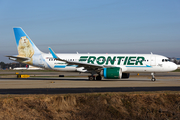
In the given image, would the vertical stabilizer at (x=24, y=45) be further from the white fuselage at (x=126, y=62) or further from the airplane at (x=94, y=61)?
the white fuselage at (x=126, y=62)

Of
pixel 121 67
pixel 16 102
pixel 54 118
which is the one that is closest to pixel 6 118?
pixel 16 102

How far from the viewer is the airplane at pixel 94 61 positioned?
103 ft

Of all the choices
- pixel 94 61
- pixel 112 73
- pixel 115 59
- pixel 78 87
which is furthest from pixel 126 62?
pixel 78 87

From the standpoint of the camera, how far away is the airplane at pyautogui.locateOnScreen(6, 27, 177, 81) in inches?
1241

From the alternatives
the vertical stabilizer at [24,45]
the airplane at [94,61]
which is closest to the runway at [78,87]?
the airplane at [94,61]

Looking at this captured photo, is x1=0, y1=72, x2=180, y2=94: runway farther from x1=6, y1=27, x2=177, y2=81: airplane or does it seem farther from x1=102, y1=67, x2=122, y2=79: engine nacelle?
x1=6, y1=27, x2=177, y2=81: airplane

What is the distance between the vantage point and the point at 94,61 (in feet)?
107

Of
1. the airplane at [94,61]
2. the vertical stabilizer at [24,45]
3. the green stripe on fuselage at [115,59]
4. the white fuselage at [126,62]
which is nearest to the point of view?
the airplane at [94,61]

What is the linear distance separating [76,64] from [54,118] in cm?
1877

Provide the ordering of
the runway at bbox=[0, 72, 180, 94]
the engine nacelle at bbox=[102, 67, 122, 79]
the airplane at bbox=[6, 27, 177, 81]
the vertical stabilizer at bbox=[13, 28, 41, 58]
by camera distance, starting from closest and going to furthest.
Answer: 1. the runway at bbox=[0, 72, 180, 94]
2. the engine nacelle at bbox=[102, 67, 122, 79]
3. the airplane at bbox=[6, 27, 177, 81]
4. the vertical stabilizer at bbox=[13, 28, 41, 58]

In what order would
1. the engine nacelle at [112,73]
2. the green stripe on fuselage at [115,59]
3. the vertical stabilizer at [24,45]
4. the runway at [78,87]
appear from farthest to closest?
1. the vertical stabilizer at [24,45]
2. the green stripe on fuselage at [115,59]
3. the engine nacelle at [112,73]
4. the runway at [78,87]

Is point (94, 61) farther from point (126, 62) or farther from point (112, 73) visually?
point (126, 62)

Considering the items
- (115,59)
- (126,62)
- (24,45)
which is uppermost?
(24,45)

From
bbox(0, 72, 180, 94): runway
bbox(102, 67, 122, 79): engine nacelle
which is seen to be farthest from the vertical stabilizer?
bbox(102, 67, 122, 79): engine nacelle
